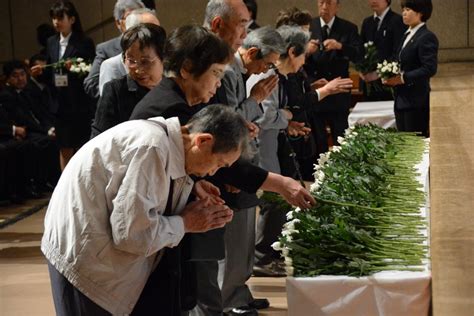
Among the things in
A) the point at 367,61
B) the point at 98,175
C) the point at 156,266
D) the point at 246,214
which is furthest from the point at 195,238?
the point at 367,61

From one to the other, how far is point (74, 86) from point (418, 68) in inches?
124

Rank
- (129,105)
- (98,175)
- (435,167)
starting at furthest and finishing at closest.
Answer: (435,167), (129,105), (98,175)

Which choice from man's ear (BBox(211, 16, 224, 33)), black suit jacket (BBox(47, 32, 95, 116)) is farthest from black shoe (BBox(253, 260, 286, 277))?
black suit jacket (BBox(47, 32, 95, 116))

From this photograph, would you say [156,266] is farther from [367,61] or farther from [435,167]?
[367,61]

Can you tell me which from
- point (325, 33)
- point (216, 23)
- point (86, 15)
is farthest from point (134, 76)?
point (86, 15)

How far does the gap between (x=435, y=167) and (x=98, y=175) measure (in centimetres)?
304

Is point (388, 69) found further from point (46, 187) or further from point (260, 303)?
point (260, 303)

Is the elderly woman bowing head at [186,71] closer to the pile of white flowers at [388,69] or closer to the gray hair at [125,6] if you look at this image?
the gray hair at [125,6]

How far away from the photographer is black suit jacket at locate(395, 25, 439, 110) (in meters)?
9.12

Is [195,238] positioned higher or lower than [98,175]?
lower

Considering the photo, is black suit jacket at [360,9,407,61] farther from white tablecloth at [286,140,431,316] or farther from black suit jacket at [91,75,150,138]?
white tablecloth at [286,140,431,316]

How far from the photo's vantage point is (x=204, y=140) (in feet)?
11.1

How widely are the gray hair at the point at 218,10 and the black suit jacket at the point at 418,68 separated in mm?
4199

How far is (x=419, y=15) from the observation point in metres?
9.20
